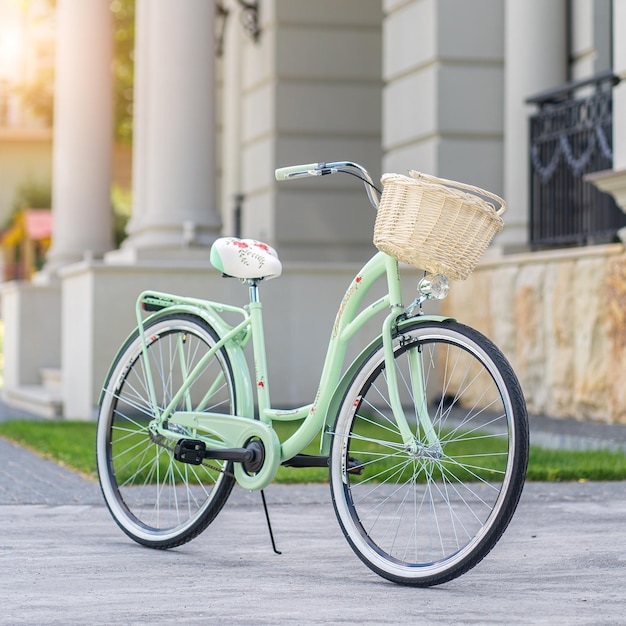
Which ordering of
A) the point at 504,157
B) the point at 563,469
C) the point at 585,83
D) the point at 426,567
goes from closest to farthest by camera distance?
the point at 426,567
the point at 563,469
the point at 585,83
the point at 504,157

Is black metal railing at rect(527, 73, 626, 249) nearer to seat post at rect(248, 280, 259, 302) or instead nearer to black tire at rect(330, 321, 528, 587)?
black tire at rect(330, 321, 528, 587)

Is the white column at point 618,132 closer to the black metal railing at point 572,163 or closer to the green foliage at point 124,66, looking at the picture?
the black metal railing at point 572,163

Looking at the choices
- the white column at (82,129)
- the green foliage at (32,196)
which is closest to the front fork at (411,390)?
the white column at (82,129)

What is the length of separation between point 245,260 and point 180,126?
23.9 feet

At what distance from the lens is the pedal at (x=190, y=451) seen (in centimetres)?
459

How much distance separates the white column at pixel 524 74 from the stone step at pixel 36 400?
4.51m

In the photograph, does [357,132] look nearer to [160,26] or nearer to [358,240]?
[358,240]

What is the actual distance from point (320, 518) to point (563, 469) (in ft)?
5.53

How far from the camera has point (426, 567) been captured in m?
3.95

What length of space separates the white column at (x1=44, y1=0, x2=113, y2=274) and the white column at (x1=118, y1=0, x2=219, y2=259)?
9.96ft

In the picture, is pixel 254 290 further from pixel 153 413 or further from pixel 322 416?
pixel 153 413

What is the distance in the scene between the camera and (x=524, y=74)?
1081cm

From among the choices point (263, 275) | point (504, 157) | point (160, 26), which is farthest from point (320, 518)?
point (160, 26)

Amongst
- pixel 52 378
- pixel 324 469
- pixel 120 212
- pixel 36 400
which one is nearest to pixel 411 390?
pixel 324 469
